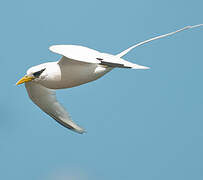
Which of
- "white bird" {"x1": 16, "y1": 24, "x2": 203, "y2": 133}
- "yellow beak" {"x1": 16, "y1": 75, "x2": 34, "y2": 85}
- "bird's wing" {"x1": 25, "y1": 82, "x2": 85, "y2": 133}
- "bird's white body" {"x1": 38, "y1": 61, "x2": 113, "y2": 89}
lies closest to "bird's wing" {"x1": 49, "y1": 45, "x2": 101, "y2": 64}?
"white bird" {"x1": 16, "y1": 24, "x2": 203, "y2": 133}

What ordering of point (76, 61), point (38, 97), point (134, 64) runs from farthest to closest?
1. point (38, 97)
2. point (76, 61)
3. point (134, 64)

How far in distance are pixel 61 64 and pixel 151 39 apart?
2661 mm

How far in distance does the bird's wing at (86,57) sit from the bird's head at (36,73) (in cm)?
59

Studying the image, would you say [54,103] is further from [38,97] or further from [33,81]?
[33,81]

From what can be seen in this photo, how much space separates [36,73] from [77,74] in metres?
1.19

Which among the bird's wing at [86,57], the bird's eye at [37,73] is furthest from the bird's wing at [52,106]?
the bird's wing at [86,57]

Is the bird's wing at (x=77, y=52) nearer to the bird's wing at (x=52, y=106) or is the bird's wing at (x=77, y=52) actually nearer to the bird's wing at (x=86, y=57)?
the bird's wing at (x=86, y=57)

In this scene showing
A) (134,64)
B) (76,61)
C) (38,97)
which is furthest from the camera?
(38,97)

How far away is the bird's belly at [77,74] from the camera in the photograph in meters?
15.4

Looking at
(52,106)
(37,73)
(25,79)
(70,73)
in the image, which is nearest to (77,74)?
(70,73)

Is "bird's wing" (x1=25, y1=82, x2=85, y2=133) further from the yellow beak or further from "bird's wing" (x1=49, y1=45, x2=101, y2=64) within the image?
"bird's wing" (x1=49, y1=45, x2=101, y2=64)

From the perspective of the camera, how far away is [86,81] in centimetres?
1580

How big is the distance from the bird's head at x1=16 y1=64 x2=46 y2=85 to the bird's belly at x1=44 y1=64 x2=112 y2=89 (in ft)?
0.96

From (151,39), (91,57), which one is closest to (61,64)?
(91,57)
